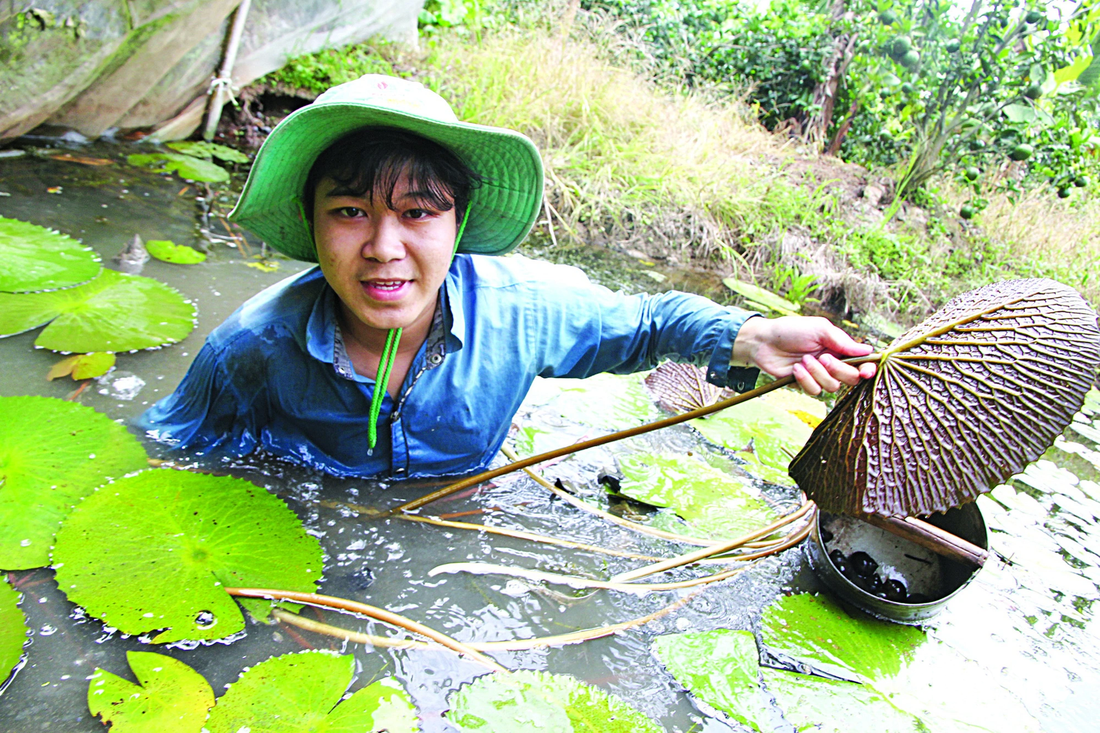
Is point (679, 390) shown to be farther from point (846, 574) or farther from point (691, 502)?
point (846, 574)

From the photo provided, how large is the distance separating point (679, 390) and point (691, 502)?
2.21 feet

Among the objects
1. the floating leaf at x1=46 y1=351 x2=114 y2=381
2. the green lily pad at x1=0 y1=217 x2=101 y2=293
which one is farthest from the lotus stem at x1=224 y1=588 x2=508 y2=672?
the green lily pad at x1=0 y1=217 x2=101 y2=293

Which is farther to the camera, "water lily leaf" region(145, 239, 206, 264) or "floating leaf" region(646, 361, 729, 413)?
"water lily leaf" region(145, 239, 206, 264)

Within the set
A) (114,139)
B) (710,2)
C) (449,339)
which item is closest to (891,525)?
(449,339)

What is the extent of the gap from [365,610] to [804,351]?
1.09 m

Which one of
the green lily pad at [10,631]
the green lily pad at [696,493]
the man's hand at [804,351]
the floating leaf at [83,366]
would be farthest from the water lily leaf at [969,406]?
the floating leaf at [83,366]

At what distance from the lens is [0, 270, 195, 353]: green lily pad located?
6.97 feet

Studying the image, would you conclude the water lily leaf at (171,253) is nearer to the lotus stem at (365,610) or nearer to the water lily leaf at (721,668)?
the lotus stem at (365,610)

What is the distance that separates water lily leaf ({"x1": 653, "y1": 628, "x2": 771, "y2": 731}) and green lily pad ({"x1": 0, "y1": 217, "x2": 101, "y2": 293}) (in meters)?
2.27

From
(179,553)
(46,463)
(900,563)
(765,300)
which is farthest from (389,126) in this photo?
(765,300)

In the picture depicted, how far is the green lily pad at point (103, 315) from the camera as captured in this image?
6.97 feet

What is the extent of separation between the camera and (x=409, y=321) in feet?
4.87

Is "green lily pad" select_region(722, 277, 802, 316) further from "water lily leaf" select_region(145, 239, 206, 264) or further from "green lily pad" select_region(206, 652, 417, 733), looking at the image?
"green lily pad" select_region(206, 652, 417, 733)

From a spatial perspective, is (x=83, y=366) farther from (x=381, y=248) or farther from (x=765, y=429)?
(x=765, y=429)
